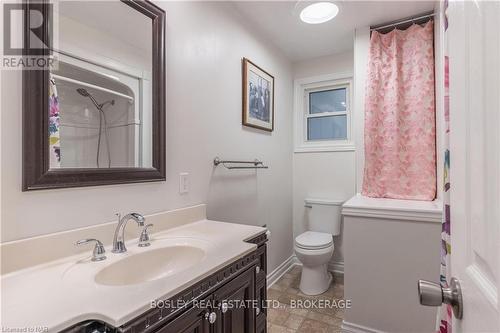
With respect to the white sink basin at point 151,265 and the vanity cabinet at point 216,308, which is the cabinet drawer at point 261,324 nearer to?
the vanity cabinet at point 216,308

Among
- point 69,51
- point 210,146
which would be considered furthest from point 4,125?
point 210,146

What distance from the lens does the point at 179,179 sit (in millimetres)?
1550

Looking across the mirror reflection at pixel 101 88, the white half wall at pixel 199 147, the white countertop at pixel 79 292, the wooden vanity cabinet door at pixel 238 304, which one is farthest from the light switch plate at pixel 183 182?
the wooden vanity cabinet door at pixel 238 304

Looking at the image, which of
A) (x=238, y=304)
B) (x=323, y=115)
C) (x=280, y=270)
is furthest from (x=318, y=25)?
(x=280, y=270)

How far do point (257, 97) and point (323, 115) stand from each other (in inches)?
41.8

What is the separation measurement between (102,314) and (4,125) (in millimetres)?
712

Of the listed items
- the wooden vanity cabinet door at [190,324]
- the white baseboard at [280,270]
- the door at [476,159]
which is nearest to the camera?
the door at [476,159]

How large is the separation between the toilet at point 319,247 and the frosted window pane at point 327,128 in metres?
0.74

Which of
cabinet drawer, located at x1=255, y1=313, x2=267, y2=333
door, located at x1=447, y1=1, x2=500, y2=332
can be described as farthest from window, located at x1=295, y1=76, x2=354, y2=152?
door, located at x1=447, y1=1, x2=500, y2=332

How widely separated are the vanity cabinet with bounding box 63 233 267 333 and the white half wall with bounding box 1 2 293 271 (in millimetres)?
529

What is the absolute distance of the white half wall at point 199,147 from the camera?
2.97 ft

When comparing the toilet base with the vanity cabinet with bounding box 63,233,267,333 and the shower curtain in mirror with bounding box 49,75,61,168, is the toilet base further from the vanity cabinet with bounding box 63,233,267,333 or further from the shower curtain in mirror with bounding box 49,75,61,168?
the shower curtain in mirror with bounding box 49,75,61,168

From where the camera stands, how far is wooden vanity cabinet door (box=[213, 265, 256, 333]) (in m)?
1.01

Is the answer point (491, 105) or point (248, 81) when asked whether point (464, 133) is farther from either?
point (248, 81)
